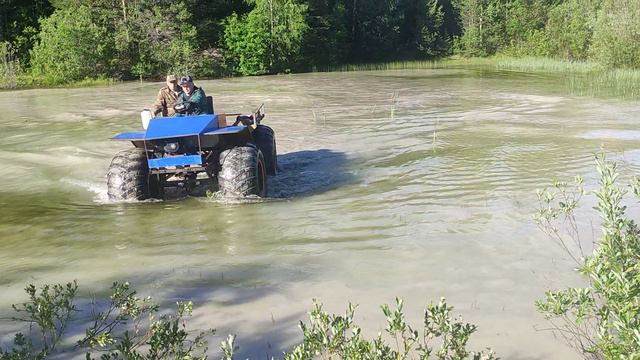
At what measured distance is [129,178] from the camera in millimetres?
7578

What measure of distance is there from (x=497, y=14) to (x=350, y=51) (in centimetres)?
1530

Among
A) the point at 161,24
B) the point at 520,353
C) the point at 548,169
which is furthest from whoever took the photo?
the point at 161,24

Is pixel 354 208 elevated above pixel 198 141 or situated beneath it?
situated beneath

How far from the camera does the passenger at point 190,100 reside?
845cm

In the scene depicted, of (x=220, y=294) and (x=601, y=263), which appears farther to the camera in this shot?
(x=220, y=294)

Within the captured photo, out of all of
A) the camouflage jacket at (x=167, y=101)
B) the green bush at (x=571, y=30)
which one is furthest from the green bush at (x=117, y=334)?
the green bush at (x=571, y=30)

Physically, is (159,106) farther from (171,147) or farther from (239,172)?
(239,172)

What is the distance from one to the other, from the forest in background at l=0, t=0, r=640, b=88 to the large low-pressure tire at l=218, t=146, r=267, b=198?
75.7 ft

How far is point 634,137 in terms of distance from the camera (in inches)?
443

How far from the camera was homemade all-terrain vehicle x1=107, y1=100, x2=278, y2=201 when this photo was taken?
7.39 metres

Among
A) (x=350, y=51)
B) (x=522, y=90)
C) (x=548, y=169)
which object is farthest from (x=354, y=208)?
(x=350, y=51)

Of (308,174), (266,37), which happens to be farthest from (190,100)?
(266,37)

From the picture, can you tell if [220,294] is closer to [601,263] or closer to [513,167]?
[601,263]

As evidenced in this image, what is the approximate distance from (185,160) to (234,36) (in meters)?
31.9
